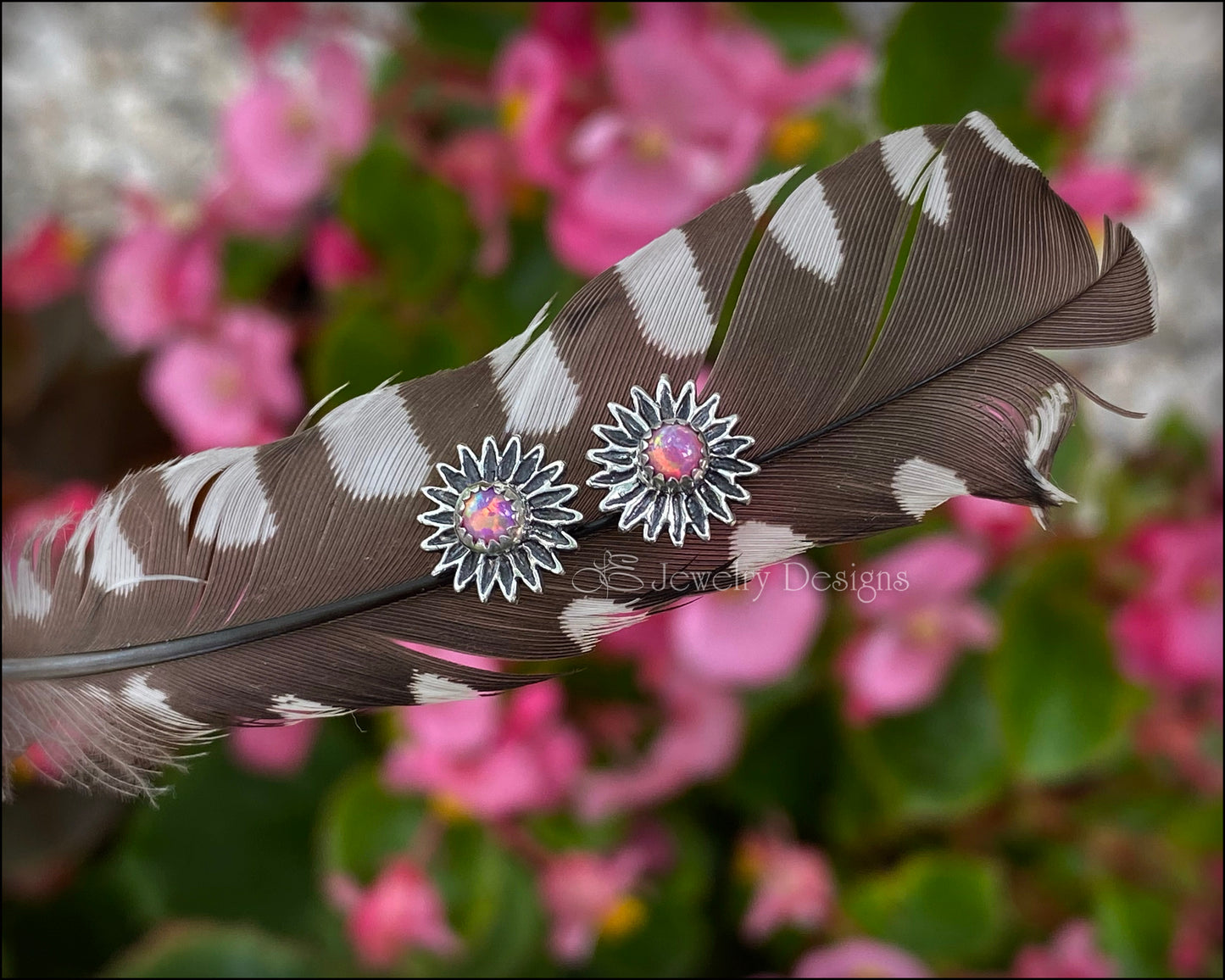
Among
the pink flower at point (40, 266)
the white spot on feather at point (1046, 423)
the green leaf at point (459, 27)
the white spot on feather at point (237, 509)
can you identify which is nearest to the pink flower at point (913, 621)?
the white spot on feather at point (1046, 423)

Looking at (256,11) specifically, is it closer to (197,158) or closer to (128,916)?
(197,158)

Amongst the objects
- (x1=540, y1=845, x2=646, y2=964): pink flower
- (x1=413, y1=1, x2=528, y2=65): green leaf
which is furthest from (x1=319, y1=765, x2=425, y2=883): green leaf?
(x1=413, y1=1, x2=528, y2=65): green leaf

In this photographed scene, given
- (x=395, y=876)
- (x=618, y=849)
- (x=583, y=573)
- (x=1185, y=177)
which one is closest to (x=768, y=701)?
(x=618, y=849)

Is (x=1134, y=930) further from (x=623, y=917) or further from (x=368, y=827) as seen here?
(x=368, y=827)

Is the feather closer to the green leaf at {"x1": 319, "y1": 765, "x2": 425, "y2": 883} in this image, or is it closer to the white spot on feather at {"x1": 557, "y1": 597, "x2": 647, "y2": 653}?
the white spot on feather at {"x1": 557, "y1": 597, "x2": 647, "y2": 653}

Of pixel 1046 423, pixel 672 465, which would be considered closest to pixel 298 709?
pixel 672 465

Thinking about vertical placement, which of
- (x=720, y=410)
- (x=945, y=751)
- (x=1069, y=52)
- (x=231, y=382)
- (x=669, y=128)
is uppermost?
(x=1069, y=52)

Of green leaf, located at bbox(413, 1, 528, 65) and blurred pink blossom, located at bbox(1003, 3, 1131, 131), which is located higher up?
green leaf, located at bbox(413, 1, 528, 65)

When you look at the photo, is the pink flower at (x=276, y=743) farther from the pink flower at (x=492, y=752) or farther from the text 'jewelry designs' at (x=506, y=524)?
the text 'jewelry designs' at (x=506, y=524)
